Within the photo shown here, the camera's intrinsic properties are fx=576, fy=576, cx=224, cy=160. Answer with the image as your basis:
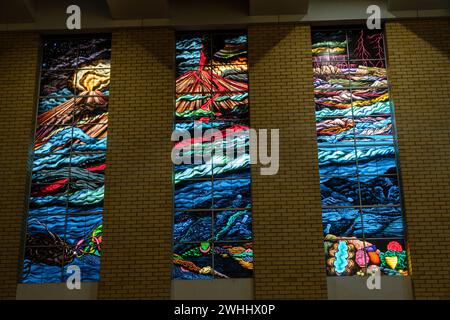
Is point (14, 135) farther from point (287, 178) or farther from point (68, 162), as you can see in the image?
point (287, 178)

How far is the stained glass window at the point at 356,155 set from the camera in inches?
387

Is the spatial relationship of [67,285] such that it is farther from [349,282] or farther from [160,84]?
[349,282]

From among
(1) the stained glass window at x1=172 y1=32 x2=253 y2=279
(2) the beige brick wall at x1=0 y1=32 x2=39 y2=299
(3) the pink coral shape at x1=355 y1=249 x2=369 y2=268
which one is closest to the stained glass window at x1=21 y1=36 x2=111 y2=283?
(2) the beige brick wall at x1=0 y1=32 x2=39 y2=299

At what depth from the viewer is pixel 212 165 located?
1050 cm

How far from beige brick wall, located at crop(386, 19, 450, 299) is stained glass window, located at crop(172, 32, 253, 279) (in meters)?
2.77

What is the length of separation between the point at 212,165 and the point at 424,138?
3813 millimetres

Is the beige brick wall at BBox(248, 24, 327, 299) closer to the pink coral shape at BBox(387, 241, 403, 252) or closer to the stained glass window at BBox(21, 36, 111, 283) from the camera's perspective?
the pink coral shape at BBox(387, 241, 403, 252)

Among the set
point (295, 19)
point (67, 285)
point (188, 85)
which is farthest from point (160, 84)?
point (67, 285)

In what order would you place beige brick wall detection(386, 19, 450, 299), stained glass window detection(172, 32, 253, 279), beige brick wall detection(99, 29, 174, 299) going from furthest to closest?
stained glass window detection(172, 32, 253, 279) → beige brick wall detection(99, 29, 174, 299) → beige brick wall detection(386, 19, 450, 299)

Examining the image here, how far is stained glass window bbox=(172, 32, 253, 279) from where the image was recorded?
9.93 metres

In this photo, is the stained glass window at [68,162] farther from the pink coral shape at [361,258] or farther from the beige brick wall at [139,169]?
the pink coral shape at [361,258]

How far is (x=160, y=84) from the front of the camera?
35.2 feet

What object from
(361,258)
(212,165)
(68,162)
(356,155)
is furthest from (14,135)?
(361,258)

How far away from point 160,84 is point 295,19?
113 inches
